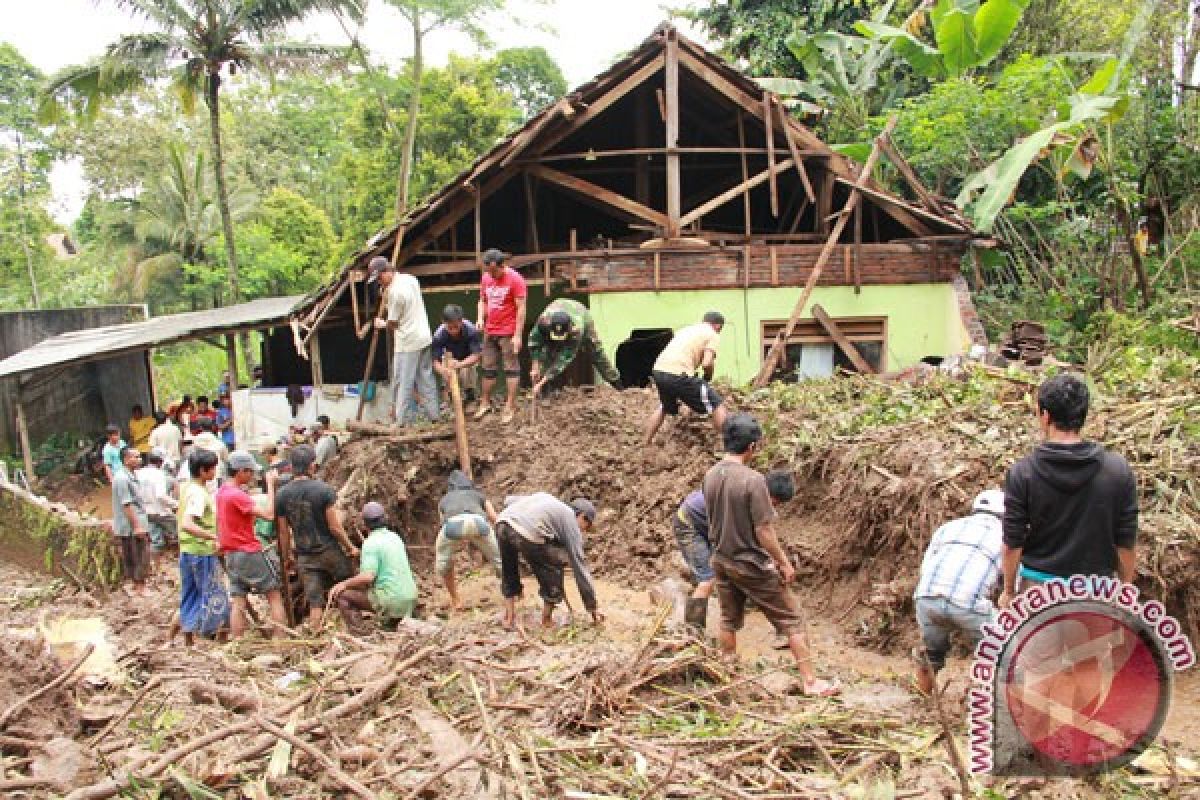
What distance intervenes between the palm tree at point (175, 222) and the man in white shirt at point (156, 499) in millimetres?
19108

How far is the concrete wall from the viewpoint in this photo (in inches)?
773

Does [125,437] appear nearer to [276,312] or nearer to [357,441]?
[276,312]

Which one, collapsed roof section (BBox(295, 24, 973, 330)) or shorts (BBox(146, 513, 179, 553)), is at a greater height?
collapsed roof section (BBox(295, 24, 973, 330))

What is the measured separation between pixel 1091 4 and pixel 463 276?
512 inches

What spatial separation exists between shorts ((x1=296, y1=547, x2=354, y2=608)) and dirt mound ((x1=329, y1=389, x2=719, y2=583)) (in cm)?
173

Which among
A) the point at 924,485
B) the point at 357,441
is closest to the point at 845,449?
the point at 924,485

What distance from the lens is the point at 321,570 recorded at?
25.5 ft

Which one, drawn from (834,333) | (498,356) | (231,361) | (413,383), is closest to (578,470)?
(498,356)

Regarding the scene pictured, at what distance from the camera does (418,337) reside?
10.4 metres

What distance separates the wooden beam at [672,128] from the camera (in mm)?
12469

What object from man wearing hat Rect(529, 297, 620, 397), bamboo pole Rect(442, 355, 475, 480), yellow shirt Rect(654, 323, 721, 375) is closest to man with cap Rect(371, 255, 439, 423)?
bamboo pole Rect(442, 355, 475, 480)

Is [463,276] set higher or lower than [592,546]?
higher

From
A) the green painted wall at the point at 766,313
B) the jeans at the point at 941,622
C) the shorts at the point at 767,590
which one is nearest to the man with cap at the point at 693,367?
the shorts at the point at 767,590

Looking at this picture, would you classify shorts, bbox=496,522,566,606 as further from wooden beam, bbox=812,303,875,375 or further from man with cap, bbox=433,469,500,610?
wooden beam, bbox=812,303,875,375
